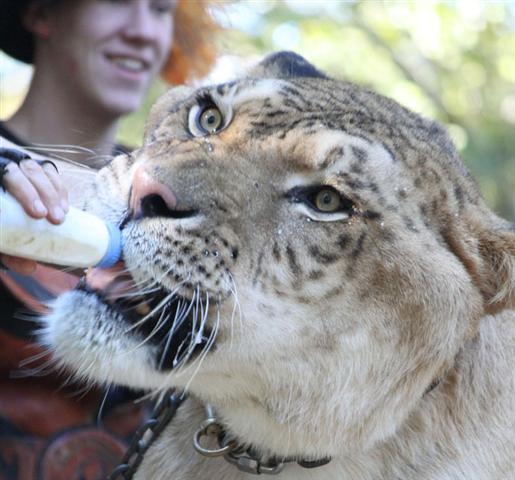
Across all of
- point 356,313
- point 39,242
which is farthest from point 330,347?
point 39,242

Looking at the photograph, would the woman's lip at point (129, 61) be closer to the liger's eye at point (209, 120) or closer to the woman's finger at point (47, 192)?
the liger's eye at point (209, 120)

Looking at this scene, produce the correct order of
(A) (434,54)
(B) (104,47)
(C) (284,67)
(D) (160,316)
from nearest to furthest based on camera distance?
1. (D) (160,316)
2. (C) (284,67)
3. (B) (104,47)
4. (A) (434,54)

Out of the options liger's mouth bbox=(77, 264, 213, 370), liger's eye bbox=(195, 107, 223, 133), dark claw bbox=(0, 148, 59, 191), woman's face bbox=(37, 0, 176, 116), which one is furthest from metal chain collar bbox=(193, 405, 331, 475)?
woman's face bbox=(37, 0, 176, 116)

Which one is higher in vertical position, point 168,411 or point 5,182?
point 5,182

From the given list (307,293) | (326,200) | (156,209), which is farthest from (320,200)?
(156,209)

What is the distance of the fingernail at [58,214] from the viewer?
1.71 m

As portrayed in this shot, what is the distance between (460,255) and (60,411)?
1.45 metres

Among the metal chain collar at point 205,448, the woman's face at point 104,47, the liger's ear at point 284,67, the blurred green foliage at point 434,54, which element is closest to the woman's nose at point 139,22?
the woman's face at point 104,47

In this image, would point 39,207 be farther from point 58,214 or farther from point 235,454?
point 235,454

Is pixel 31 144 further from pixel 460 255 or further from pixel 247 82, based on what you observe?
pixel 460 255

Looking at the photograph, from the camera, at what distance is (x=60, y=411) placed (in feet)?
9.23

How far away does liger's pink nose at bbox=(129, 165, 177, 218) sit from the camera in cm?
184

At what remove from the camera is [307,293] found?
1953mm

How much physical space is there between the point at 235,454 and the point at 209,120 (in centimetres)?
89
